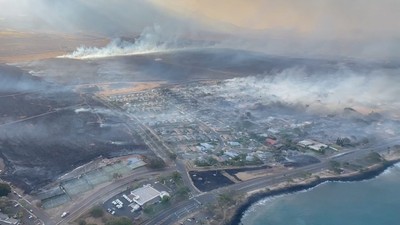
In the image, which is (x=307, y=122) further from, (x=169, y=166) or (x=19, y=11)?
(x=19, y=11)

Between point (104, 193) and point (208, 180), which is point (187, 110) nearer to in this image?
point (208, 180)

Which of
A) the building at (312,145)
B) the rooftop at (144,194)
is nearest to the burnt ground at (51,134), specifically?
the rooftop at (144,194)

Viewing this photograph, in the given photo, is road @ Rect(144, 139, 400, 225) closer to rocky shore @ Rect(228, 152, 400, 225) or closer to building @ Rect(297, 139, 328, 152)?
rocky shore @ Rect(228, 152, 400, 225)

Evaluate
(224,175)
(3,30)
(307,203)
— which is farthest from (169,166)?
(3,30)

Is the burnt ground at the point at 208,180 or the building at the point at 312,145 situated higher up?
the building at the point at 312,145

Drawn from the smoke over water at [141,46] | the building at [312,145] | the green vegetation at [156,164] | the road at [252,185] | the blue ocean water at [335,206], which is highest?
the smoke over water at [141,46]

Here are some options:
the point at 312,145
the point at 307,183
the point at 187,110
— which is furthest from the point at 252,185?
the point at 187,110

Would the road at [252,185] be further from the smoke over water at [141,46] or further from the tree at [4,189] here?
the smoke over water at [141,46]
